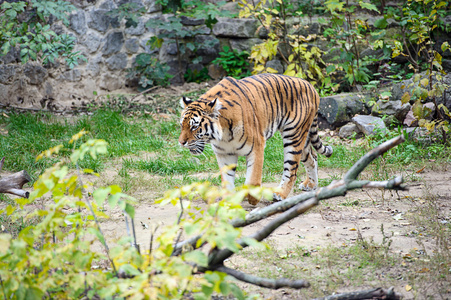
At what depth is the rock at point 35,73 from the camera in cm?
771

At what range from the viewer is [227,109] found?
163 inches

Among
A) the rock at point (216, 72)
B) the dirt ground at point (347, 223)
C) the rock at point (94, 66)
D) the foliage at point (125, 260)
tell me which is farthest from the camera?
the rock at point (216, 72)

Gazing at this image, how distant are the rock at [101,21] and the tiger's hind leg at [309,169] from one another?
5.32 m

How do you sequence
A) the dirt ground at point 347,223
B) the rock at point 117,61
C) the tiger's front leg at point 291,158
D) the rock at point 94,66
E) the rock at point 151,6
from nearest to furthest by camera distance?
the dirt ground at point 347,223, the tiger's front leg at point 291,158, the rock at point 94,66, the rock at point 117,61, the rock at point 151,6

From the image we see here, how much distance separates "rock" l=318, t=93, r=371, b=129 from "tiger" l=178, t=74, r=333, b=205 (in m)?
2.06

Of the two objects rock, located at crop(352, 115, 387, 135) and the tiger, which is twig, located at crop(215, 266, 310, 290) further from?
rock, located at crop(352, 115, 387, 135)

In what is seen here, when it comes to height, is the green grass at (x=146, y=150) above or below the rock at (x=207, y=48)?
below

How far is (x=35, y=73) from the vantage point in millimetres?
7789

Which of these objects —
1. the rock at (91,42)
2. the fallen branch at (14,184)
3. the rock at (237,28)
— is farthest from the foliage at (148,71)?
the fallen branch at (14,184)

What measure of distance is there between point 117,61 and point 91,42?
0.61m

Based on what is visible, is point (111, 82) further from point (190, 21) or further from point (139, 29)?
point (190, 21)

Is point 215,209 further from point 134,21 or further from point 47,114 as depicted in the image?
point 134,21

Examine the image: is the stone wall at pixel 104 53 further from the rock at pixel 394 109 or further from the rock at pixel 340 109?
the rock at pixel 394 109

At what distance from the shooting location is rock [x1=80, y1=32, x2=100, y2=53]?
27.2 feet
